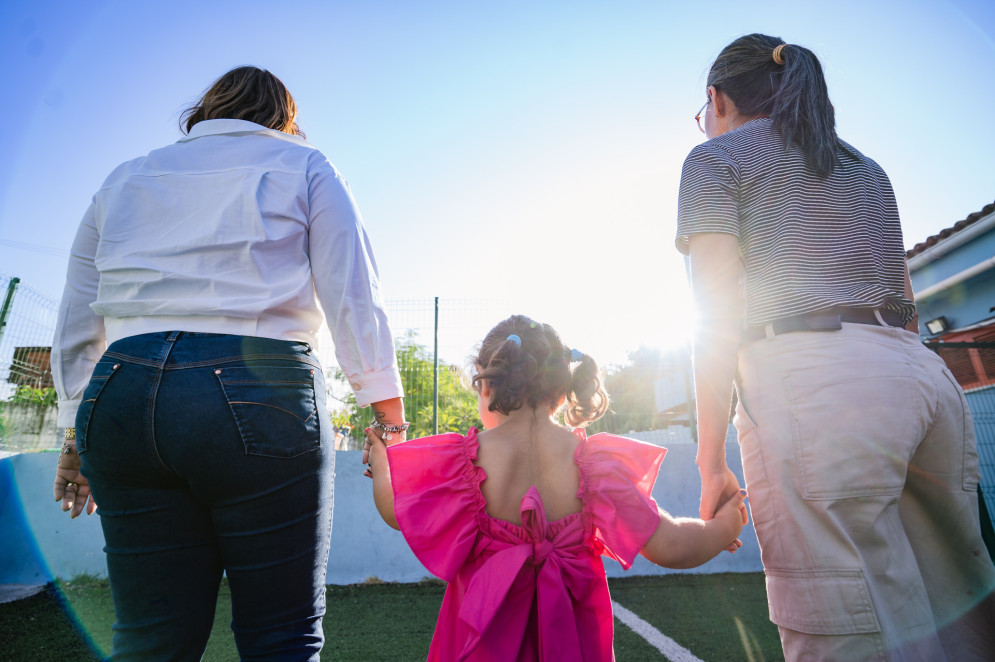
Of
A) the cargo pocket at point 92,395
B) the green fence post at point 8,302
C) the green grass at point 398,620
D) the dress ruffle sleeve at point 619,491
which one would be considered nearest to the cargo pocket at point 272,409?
the cargo pocket at point 92,395

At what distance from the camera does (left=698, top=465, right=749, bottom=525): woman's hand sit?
1.42 meters

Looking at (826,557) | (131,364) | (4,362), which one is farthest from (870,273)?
(4,362)

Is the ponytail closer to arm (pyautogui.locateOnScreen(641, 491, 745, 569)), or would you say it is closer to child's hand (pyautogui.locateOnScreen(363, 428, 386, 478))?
arm (pyautogui.locateOnScreen(641, 491, 745, 569))

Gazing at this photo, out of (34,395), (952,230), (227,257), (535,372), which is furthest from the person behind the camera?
(952,230)

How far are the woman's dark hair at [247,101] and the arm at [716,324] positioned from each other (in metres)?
1.23

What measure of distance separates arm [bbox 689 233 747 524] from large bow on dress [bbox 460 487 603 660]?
499 mm

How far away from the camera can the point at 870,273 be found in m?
1.29

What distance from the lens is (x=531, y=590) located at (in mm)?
1495

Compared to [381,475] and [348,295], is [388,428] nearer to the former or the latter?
[381,475]

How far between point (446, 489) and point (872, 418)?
3.46 feet

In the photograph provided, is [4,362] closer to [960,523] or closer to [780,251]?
[780,251]

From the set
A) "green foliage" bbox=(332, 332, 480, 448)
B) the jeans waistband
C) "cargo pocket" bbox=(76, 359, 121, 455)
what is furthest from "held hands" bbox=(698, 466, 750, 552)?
"green foliage" bbox=(332, 332, 480, 448)

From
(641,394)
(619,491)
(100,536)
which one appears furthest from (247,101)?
(641,394)

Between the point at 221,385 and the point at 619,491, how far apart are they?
1.06 metres
